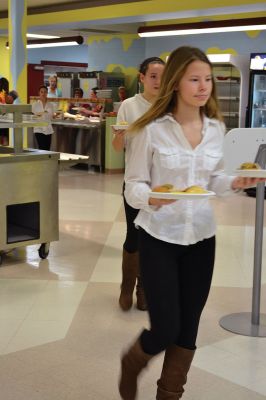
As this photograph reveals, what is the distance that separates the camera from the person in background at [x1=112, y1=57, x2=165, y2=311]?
3844 mm

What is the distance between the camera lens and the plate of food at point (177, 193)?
7.02 ft

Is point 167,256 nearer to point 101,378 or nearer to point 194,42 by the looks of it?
point 101,378

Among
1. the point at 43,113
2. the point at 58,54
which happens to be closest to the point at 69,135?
the point at 43,113

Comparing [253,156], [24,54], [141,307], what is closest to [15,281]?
[141,307]

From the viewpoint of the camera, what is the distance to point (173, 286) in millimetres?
2340

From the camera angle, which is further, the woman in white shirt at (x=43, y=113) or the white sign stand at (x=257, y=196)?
the woman in white shirt at (x=43, y=113)

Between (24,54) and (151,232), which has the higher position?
(24,54)

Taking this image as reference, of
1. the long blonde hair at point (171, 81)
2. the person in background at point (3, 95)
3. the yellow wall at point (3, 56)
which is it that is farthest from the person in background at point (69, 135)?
the long blonde hair at point (171, 81)

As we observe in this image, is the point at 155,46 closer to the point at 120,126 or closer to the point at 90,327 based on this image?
the point at 120,126

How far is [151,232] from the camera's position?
7.82 ft

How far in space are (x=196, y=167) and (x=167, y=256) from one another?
1.23 ft

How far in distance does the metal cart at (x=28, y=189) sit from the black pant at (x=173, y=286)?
2840 millimetres

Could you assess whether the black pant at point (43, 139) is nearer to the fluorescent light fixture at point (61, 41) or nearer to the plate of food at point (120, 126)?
the fluorescent light fixture at point (61, 41)

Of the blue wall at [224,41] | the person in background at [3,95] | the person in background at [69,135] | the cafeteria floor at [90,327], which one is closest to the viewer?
the cafeteria floor at [90,327]
